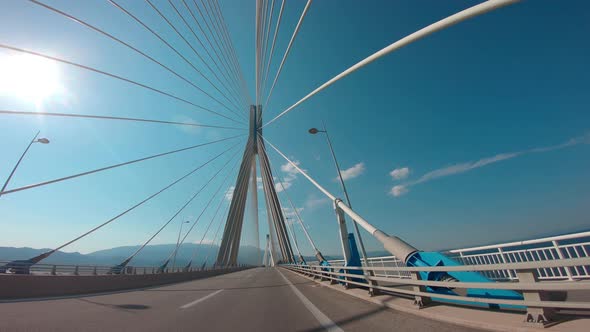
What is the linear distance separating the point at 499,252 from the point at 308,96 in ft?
27.6

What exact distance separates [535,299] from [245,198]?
35240mm

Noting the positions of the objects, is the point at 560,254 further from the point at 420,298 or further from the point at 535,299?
the point at 535,299

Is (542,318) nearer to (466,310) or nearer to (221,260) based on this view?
(466,310)

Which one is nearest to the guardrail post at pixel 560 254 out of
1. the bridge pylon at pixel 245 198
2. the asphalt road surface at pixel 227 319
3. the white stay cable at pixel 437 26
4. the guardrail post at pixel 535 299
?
the guardrail post at pixel 535 299

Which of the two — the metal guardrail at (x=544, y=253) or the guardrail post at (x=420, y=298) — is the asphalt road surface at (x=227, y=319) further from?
the metal guardrail at (x=544, y=253)

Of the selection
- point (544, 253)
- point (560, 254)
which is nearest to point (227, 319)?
point (560, 254)

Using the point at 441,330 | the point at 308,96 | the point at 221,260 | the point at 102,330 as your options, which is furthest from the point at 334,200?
the point at 221,260

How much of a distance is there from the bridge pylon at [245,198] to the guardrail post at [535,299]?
103ft

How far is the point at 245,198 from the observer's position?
36469mm

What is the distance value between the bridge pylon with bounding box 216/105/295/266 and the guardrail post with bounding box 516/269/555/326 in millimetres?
31386

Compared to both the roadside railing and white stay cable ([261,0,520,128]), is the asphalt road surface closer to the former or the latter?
the roadside railing

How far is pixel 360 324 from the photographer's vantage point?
4.03 m

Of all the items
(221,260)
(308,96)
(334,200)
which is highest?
(308,96)

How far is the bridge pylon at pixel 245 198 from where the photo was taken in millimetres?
32469
